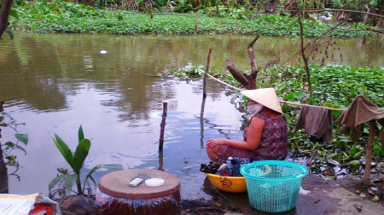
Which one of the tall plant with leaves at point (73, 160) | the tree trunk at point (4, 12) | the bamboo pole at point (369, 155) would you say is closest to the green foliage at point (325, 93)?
the bamboo pole at point (369, 155)

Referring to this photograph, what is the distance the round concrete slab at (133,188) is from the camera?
10.8ft

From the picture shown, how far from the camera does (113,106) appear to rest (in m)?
7.37

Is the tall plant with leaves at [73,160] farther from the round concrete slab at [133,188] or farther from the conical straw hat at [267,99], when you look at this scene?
the conical straw hat at [267,99]

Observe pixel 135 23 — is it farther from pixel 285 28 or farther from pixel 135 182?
pixel 135 182

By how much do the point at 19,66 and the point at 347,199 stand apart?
802 centimetres

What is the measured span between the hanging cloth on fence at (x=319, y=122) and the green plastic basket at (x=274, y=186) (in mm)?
631

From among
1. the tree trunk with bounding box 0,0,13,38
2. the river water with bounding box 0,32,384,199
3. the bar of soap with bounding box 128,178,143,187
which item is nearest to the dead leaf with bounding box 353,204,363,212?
the river water with bounding box 0,32,384,199

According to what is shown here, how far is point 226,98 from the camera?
839cm

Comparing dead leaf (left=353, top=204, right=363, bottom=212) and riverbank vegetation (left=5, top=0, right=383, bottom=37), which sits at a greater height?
riverbank vegetation (left=5, top=0, right=383, bottom=37)

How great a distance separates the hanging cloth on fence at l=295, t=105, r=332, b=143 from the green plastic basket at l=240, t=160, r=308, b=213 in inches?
24.8

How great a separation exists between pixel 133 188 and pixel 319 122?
6.27 feet

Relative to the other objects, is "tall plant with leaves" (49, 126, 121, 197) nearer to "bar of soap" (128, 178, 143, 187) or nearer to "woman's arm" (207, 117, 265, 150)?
"bar of soap" (128, 178, 143, 187)

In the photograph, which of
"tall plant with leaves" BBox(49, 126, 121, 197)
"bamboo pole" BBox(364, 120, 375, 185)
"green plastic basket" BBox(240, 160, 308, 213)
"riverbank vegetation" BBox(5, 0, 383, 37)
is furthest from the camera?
"riverbank vegetation" BBox(5, 0, 383, 37)

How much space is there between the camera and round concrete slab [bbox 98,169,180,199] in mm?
3303
